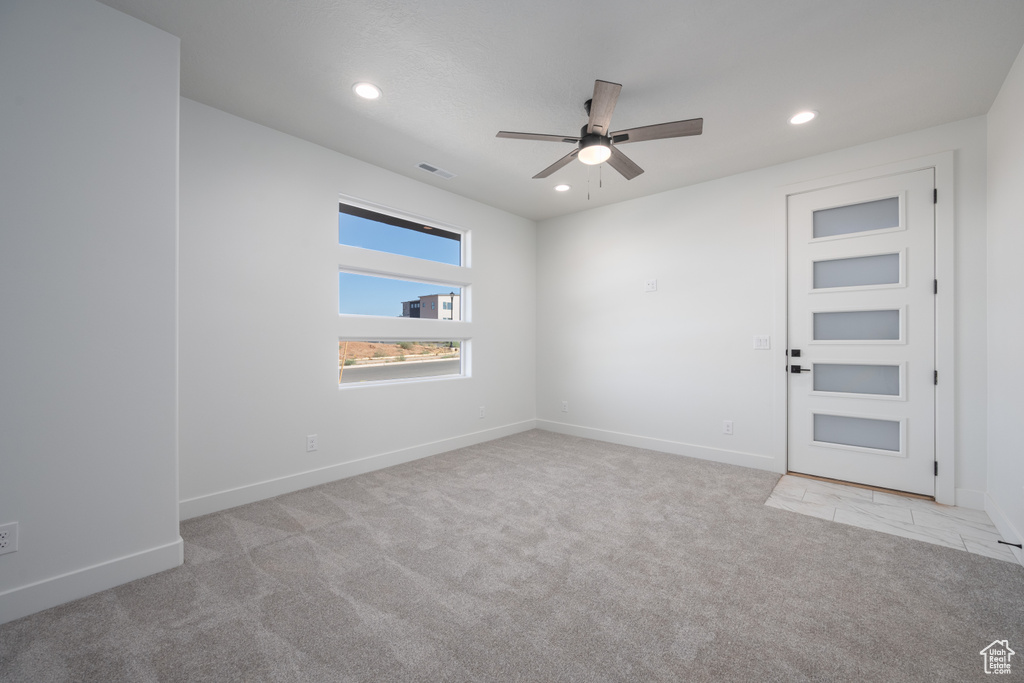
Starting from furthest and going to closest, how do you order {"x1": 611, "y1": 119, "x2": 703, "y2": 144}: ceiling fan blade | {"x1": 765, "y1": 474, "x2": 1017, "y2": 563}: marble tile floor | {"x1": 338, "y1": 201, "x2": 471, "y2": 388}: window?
1. {"x1": 338, "y1": 201, "x2": 471, "y2": 388}: window
2. {"x1": 765, "y1": 474, "x2": 1017, "y2": 563}: marble tile floor
3. {"x1": 611, "y1": 119, "x2": 703, "y2": 144}: ceiling fan blade

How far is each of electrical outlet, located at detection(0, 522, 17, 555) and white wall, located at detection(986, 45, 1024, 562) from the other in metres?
4.98

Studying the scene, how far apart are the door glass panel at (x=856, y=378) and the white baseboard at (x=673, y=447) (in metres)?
0.81

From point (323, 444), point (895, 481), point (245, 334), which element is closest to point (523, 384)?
point (323, 444)

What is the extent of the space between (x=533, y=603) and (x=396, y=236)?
133 inches

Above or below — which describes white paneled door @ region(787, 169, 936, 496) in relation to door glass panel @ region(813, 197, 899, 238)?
below

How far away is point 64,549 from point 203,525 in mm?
782

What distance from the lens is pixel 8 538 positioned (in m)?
1.71

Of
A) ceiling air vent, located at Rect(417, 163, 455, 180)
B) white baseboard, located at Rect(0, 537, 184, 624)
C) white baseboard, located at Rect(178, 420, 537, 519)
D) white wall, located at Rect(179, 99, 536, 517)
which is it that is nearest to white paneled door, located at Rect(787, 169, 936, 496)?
ceiling air vent, located at Rect(417, 163, 455, 180)

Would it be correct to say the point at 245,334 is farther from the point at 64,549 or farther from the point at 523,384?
the point at 523,384

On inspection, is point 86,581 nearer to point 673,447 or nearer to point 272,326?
point 272,326

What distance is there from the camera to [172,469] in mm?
2141

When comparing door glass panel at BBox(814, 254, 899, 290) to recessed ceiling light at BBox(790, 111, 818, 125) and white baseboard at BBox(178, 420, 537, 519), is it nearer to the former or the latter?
recessed ceiling light at BBox(790, 111, 818, 125)

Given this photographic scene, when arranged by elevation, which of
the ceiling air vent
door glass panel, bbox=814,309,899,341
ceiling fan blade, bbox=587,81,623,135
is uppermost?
the ceiling air vent

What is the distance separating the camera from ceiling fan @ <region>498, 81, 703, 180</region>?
218cm
